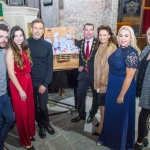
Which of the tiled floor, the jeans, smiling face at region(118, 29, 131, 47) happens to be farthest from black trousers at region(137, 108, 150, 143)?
the jeans

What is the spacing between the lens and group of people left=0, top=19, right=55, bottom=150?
188 cm

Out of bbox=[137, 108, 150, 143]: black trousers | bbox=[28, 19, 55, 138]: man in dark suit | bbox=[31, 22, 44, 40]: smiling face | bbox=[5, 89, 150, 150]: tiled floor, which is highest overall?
bbox=[31, 22, 44, 40]: smiling face

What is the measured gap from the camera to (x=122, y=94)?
74.4 inches

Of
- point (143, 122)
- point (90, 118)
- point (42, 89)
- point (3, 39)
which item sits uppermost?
point (3, 39)

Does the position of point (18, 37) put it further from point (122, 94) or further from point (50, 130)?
point (50, 130)

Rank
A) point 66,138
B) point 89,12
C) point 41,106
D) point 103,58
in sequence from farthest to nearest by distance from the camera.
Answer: point 89,12 → point 66,138 → point 41,106 → point 103,58

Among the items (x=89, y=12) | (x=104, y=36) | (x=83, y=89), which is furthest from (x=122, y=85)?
(x=89, y=12)

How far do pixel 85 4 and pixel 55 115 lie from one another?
127 inches

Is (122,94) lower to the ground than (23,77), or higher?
lower

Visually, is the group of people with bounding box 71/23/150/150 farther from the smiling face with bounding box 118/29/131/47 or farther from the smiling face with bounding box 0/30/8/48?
the smiling face with bounding box 0/30/8/48

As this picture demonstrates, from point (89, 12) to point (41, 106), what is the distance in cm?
340

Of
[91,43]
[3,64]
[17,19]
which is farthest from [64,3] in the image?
[3,64]

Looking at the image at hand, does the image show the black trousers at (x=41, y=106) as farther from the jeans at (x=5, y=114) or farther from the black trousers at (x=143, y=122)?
the black trousers at (x=143, y=122)

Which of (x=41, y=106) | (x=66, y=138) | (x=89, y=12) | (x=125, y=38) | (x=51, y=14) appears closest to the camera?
(x=125, y=38)
